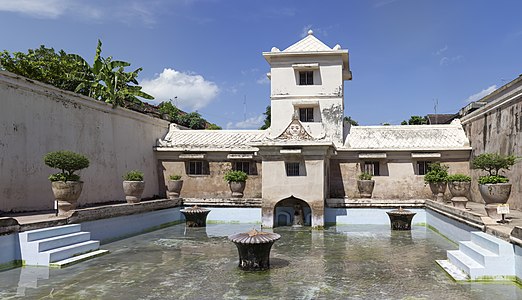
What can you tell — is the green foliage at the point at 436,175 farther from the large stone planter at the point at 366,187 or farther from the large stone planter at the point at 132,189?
the large stone planter at the point at 132,189

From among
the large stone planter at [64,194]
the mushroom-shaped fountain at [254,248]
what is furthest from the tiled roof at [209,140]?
the mushroom-shaped fountain at [254,248]

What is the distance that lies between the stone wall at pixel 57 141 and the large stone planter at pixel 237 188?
376cm

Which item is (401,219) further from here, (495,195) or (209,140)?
(209,140)

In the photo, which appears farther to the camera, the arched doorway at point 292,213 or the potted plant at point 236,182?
the potted plant at point 236,182

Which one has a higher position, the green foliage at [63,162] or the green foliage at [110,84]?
the green foliage at [110,84]

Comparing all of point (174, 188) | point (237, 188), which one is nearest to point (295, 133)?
point (237, 188)

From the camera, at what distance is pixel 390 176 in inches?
674

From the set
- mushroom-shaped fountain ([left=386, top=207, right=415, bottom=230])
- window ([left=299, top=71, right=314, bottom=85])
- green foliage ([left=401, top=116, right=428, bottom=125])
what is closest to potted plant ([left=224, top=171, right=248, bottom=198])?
window ([left=299, top=71, right=314, bottom=85])

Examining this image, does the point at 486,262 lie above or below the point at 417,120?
below

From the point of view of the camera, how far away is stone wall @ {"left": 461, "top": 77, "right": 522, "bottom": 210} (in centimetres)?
1227

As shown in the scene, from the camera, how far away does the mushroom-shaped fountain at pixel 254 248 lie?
761 cm

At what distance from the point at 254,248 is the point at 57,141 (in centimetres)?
792

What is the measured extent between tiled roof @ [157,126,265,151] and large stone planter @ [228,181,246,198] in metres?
1.82

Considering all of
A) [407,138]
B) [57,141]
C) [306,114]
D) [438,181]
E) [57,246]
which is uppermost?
[306,114]
